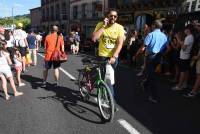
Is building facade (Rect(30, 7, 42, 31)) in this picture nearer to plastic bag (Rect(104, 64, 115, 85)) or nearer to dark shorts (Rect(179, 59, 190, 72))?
dark shorts (Rect(179, 59, 190, 72))

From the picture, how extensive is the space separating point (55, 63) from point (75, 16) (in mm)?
38453

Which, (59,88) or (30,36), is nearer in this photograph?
(59,88)

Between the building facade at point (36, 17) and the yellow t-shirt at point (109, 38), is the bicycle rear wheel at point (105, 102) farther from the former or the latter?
the building facade at point (36, 17)

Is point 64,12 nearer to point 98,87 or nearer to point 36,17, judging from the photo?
point 36,17

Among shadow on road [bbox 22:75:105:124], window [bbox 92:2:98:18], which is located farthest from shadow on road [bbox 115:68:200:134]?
window [bbox 92:2:98:18]

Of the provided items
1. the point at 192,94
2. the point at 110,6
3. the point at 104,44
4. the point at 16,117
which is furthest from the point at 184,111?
the point at 110,6

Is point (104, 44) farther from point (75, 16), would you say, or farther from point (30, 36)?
point (75, 16)

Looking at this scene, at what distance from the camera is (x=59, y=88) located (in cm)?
998

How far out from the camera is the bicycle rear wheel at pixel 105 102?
6496 mm

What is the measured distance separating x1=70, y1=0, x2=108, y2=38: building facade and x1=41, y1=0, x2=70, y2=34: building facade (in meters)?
2.25

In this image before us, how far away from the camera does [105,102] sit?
6754 millimetres

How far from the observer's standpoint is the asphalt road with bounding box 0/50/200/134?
6.32m

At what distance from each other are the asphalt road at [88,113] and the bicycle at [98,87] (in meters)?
0.17

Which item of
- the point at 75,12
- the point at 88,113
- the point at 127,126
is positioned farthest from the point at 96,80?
the point at 75,12
